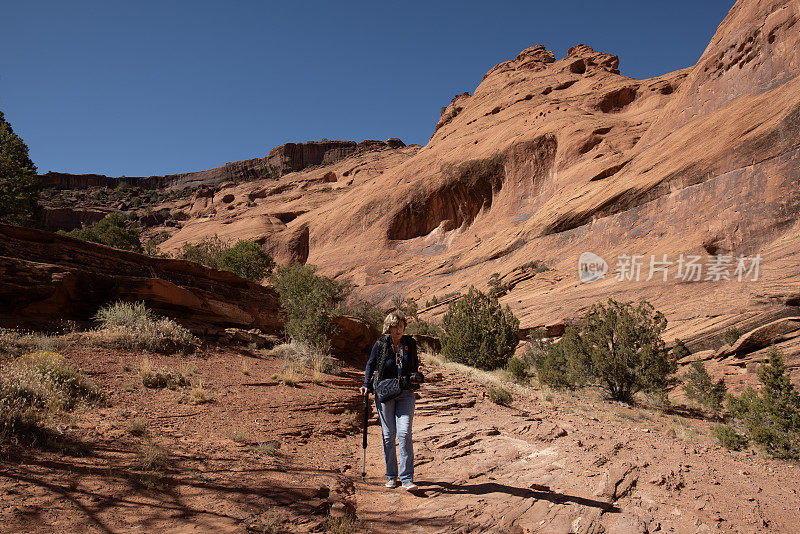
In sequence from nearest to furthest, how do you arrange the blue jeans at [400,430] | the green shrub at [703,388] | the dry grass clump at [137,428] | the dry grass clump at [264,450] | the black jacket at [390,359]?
1. the blue jeans at [400,430]
2. the black jacket at [390,359]
3. the dry grass clump at [137,428]
4. the dry grass clump at [264,450]
5. the green shrub at [703,388]

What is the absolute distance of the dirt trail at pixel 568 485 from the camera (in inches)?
141

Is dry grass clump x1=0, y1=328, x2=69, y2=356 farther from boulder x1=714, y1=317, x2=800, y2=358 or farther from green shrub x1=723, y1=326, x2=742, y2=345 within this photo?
green shrub x1=723, y1=326, x2=742, y2=345

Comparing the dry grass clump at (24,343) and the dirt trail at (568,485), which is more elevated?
Result: the dry grass clump at (24,343)

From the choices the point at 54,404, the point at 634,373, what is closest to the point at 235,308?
the point at 54,404

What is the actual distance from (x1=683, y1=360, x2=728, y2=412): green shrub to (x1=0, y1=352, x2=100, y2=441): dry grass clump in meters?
15.7

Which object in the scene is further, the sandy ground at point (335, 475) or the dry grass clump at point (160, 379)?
the dry grass clump at point (160, 379)

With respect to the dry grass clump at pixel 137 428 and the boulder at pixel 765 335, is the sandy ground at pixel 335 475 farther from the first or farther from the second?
the boulder at pixel 765 335

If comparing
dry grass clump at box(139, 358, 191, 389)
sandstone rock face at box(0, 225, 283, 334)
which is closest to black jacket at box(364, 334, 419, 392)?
dry grass clump at box(139, 358, 191, 389)

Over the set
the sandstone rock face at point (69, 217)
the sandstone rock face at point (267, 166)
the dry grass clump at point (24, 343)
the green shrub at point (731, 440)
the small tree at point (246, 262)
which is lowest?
the green shrub at point (731, 440)

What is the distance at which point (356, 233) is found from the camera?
164 ft

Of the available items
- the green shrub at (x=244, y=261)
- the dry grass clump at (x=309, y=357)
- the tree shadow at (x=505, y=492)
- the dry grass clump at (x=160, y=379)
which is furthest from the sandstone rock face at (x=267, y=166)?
the tree shadow at (x=505, y=492)

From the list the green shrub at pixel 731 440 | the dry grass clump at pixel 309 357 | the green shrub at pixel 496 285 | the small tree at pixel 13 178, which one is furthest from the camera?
the green shrub at pixel 496 285

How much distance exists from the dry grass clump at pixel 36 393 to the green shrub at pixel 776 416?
37.1 feet

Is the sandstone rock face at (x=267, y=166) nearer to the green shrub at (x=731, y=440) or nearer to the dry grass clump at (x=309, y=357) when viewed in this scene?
the dry grass clump at (x=309, y=357)
